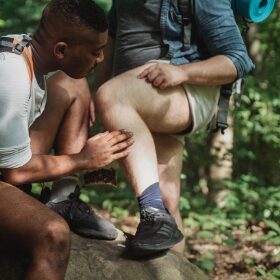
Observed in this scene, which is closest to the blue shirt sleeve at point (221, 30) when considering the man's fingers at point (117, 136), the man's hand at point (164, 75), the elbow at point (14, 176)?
the man's hand at point (164, 75)

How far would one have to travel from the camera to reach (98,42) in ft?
8.68

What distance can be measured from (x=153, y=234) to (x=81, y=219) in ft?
1.79

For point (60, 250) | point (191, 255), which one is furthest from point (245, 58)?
point (191, 255)

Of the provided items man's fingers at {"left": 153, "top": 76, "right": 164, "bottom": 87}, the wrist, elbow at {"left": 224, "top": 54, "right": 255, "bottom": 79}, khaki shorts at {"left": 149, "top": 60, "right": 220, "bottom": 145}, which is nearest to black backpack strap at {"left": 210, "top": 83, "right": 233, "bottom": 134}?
khaki shorts at {"left": 149, "top": 60, "right": 220, "bottom": 145}

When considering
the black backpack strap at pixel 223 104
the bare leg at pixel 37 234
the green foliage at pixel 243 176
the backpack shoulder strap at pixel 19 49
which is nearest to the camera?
the bare leg at pixel 37 234

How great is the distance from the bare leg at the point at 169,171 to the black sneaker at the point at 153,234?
0.48m

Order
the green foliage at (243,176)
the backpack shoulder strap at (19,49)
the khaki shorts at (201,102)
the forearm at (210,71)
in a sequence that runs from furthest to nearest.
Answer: the green foliage at (243,176), the khaki shorts at (201,102), the forearm at (210,71), the backpack shoulder strap at (19,49)

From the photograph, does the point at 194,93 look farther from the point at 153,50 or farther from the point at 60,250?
the point at 60,250

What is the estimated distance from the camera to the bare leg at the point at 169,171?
3.28 meters

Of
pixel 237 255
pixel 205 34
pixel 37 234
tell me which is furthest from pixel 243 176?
pixel 37 234

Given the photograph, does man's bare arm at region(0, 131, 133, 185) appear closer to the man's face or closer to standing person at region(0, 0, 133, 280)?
standing person at region(0, 0, 133, 280)

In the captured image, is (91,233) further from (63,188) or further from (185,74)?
(185,74)

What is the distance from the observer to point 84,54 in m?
2.65

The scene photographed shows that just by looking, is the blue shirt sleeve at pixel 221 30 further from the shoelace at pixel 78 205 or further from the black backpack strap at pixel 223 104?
the shoelace at pixel 78 205
